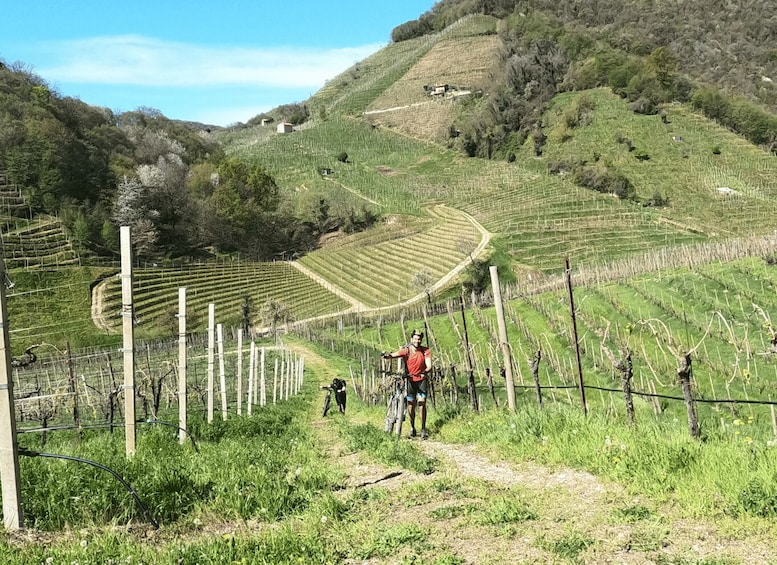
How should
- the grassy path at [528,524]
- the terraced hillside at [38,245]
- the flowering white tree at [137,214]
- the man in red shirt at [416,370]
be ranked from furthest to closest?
1. the flowering white tree at [137,214]
2. the terraced hillside at [38,245]
3. the man in red shirt at [416,370]
4. the grassy path at [528,524]

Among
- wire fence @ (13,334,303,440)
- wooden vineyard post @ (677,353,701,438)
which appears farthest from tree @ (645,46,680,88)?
wooden vineyard post @ (677,353,701,438)

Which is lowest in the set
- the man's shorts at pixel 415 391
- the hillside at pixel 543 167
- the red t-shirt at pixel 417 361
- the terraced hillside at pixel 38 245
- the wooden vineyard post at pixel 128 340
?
the man's shorts at pixel 415 391

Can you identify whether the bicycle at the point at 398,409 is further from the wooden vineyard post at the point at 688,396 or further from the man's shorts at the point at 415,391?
the wooden vineyard post at the point at 688,396

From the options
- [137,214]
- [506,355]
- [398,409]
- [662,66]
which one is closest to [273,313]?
[137,214]

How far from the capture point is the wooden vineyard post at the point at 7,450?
175 inches

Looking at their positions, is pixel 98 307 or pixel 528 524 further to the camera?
pixel 98 307

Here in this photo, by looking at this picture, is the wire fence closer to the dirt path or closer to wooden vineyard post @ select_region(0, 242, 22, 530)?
wooden vineyard post @ select_region(0, 242, 22, 530)

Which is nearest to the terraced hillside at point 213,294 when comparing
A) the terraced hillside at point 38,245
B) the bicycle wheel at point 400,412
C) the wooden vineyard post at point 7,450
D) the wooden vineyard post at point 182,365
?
the terraced hillside at point 38,245

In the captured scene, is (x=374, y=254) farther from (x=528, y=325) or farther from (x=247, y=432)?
(x=247, y=432)

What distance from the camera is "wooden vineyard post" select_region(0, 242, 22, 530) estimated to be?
175 inches

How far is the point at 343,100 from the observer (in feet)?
513

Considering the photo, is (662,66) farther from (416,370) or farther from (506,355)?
(416,370)

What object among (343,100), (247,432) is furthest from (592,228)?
(343,100)

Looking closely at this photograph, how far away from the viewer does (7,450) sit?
175 inches
